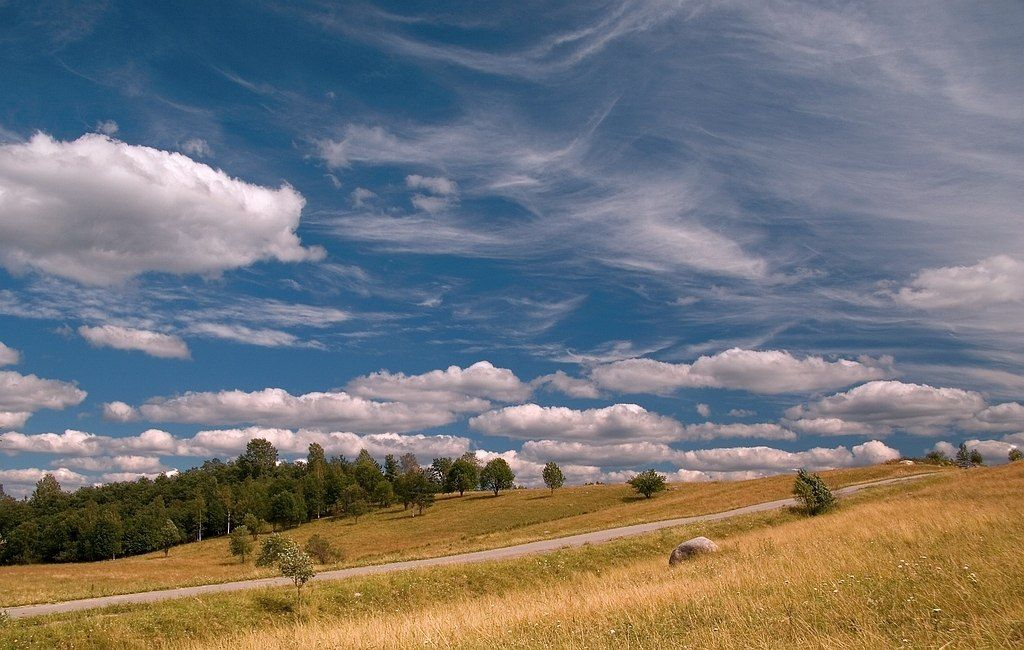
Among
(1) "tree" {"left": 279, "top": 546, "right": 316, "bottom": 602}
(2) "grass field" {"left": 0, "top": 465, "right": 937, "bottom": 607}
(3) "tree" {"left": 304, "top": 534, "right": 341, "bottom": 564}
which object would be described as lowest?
(2) "grass field" {"left": 0, "top": 465, "right": 937, "bottom": 607}

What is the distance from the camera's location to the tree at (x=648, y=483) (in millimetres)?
92625

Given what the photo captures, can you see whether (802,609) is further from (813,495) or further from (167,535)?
(167,535)

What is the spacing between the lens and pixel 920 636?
25.2 ft

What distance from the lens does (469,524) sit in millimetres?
85812

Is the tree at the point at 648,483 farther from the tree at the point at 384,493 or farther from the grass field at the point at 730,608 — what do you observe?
the grass field at the point at 730,608

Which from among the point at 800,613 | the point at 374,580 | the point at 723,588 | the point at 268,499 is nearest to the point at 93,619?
the point at 374,580

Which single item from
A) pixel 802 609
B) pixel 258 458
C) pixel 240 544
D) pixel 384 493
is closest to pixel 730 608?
pixel 802 609

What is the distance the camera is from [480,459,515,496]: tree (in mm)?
125812

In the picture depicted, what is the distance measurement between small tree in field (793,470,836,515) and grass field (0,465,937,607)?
1151cm

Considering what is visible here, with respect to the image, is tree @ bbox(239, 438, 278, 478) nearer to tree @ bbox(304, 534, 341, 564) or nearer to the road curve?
tree @ bbox(304, 534, 341, 564)

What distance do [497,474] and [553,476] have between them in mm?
18620

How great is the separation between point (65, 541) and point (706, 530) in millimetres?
117957

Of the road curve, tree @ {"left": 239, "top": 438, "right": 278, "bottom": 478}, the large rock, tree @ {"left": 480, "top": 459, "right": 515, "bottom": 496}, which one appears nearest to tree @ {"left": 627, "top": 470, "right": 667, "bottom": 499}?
tree @ {"left": 480, "top": 459, "right": 515, "bottom": 496}

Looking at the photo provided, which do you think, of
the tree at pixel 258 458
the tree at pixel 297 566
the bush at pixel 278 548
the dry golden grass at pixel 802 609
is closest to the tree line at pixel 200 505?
the tree at pixel 258 458
